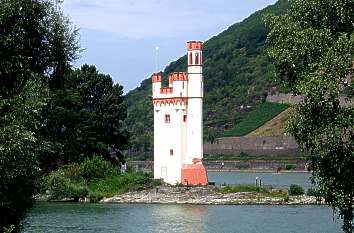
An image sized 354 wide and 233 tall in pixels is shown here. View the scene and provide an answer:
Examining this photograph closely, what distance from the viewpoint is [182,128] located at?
68.6 meters

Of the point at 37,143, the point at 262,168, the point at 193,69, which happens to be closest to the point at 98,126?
the point at 193,69

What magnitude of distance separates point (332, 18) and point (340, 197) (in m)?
5.36

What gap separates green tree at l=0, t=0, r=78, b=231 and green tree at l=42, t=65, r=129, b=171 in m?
47.7

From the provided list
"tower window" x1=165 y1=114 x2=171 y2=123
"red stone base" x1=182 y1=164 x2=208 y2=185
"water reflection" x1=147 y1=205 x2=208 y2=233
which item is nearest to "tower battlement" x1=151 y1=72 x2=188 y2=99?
"tower window" x1=165 y1=114 x2=171 y2=123

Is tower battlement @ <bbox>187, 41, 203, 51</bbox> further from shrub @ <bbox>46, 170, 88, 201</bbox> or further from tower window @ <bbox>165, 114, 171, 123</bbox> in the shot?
shrub @ <bbox>46, 170, 88, 201</bbox>

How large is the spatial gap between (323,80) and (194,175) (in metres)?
46.5

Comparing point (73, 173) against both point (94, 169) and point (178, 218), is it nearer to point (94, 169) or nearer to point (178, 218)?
point (94, 169)

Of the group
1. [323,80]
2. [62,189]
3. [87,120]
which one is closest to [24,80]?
[323,80]

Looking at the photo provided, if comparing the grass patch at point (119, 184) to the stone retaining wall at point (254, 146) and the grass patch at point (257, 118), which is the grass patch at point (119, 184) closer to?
the stone retaining wall at point (254, 146)

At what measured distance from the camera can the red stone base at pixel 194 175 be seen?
67375 mm

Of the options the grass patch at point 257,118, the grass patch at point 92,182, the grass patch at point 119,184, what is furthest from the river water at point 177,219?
the grass patch at point 257,118

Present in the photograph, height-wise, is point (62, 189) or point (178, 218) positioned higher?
→ point (62, 189)

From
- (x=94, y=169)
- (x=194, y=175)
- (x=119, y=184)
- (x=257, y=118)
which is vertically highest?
(x=257, y=118)

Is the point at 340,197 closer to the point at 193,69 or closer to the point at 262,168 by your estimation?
the point at 193,69
